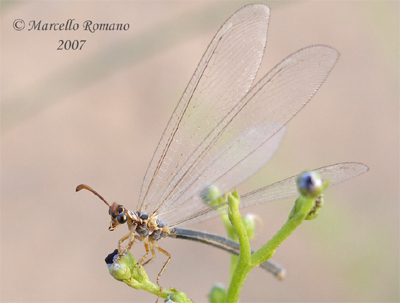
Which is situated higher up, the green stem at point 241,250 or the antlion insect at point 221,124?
the antlion insect at point 221,124

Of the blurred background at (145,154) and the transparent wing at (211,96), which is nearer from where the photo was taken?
the transparent wing at (211,96)

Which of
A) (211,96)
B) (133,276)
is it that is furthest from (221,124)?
(133,276)

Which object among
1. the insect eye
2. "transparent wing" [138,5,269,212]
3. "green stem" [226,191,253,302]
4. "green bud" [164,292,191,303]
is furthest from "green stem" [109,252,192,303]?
"transparent wing" [138,5,269,212]

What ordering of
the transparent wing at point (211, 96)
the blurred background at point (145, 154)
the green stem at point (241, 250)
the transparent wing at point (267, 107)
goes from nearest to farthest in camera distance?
the green stem at point (241, 250)
the transparent wing at point (267, 107)
the transparent wing at point (211, 96)
the blurred background at point (145, 154)

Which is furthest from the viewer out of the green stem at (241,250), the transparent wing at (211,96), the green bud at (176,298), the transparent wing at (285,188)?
the transparent wing at (211,96)

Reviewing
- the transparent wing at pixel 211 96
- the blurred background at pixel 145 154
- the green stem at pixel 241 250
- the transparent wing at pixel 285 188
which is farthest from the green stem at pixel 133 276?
the blurred background at pixel 145 154

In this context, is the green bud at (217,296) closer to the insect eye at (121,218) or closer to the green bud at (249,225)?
the green bud at (249,225)

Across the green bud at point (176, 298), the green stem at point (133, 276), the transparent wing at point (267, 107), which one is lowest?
the green bud at point (176, 298)

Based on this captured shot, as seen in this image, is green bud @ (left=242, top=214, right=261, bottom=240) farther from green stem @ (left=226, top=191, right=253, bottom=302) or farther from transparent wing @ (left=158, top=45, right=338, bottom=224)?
green stem @ (left=226, top=191, right=253, bottom=302)
